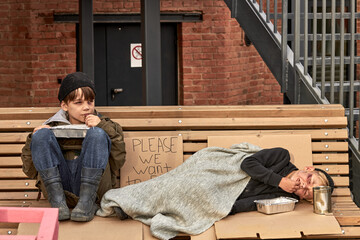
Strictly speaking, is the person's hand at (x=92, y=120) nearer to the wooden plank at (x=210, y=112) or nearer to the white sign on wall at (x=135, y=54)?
the wooden plank at (x=210, y=112)

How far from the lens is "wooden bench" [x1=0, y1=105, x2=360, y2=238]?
16.1 ft

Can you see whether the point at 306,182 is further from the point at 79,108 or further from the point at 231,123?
the point at 79,108

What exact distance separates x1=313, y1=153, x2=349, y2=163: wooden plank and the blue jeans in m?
1.45

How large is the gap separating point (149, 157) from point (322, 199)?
1216mm

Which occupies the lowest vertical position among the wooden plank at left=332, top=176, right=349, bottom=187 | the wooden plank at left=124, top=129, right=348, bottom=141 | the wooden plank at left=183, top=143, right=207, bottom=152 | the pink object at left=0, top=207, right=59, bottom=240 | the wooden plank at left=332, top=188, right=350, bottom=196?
the wooden plank at left=332, top=188, right=350, bottom=196

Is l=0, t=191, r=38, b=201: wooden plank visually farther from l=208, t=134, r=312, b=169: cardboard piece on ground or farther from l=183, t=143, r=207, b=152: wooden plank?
l=208, t=134, r=312, b=169: cardboard piece on ground

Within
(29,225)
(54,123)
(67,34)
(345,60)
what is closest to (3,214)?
(29,225)

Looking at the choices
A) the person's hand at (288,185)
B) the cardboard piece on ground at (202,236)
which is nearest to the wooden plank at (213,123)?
the person's hand at (288,185)

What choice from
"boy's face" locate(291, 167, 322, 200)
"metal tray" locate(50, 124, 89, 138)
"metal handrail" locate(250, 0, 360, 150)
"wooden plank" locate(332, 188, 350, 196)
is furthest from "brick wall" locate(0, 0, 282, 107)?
"boy's face" locate(291, 167, 322, 200)

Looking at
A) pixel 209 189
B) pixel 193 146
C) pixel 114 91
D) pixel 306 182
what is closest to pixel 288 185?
pixel 306 182

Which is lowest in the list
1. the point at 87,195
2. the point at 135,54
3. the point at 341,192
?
the point at 341,192

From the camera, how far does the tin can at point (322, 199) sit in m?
4.22

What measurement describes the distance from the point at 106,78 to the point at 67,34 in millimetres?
857

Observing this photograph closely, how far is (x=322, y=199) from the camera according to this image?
4.22 meters
